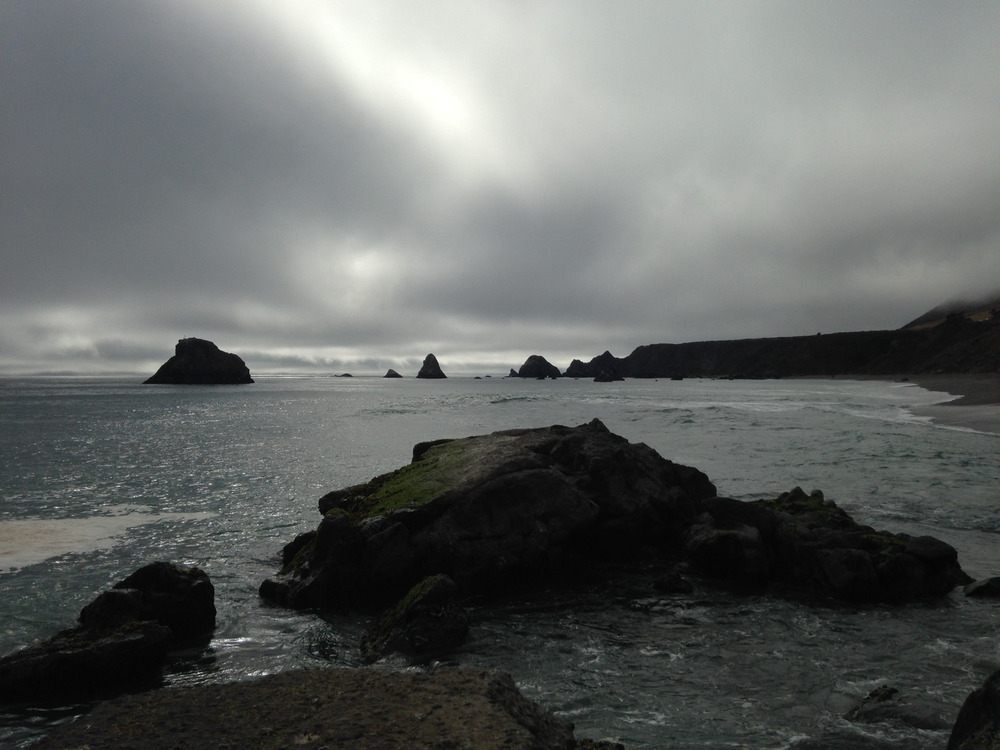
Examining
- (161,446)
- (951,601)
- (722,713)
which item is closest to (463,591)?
(722,713)

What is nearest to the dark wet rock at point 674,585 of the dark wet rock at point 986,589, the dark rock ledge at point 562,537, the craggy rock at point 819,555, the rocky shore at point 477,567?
the rocky shore at point 477,567

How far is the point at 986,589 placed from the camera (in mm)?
12969

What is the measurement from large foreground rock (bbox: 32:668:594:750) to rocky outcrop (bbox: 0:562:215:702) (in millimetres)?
2321

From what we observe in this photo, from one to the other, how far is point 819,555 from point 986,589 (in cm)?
334

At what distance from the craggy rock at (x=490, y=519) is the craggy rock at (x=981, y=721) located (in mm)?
9328

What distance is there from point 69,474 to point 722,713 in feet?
121

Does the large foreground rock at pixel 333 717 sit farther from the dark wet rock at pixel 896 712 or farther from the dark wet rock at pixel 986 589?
the dark wet rock at pixel 986 589

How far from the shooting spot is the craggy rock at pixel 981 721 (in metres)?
5.47

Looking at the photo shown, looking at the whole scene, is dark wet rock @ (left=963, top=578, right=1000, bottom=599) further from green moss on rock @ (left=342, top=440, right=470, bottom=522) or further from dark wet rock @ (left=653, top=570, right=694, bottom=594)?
green moss on rock @ (left=342, top=440, right=470, bottom=522)

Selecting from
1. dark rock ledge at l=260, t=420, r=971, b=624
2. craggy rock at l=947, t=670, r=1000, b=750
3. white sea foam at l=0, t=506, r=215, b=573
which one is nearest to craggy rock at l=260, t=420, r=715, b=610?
dark rock ledge at l=260, t=420, r=971, b=624

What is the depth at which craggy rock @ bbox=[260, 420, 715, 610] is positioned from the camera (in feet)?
44.9

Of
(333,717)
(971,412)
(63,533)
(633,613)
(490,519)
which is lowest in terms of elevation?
(633,613)

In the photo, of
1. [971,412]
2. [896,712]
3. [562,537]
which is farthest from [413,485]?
[971,412]

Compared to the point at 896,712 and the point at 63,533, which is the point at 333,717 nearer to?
the point at 896,712
